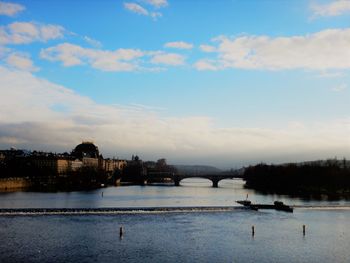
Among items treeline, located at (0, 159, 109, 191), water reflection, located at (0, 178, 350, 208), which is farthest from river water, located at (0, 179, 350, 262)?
treeline, located at (0, 159, 109, 191)

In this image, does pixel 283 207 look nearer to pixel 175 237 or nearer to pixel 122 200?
pixel 175 237

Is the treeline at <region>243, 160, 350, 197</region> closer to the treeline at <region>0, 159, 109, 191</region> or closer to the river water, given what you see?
the treeline at <region>0, 159, 109, 191</region>

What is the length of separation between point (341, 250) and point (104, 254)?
1975cm

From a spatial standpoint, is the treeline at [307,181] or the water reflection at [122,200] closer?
the water reflection at [122,200]

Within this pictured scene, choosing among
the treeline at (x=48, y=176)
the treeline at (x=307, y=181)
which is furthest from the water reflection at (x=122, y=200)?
the treeline at (x=48, y=176)

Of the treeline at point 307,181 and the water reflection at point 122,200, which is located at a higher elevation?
the treeline at point 307,181

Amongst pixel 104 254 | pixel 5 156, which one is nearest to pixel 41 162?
pixel 5 156

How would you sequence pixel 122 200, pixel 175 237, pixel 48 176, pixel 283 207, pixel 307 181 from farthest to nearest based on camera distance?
pixel 48 176
pixel 307 181
pixel 122 200
pixel 283 207
pixel 175 237

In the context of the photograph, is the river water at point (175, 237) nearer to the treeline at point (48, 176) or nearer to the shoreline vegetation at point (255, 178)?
the shoreline vegetation at point (255, 178)

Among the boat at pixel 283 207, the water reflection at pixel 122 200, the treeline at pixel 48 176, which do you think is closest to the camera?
the boat at pixel 283 207


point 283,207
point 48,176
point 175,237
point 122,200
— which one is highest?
point 48,176

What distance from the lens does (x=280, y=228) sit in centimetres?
5434

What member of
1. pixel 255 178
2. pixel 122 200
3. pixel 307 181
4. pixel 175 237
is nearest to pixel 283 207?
pixel 175 237

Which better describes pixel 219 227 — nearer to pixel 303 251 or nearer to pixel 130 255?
pixel 303 251
